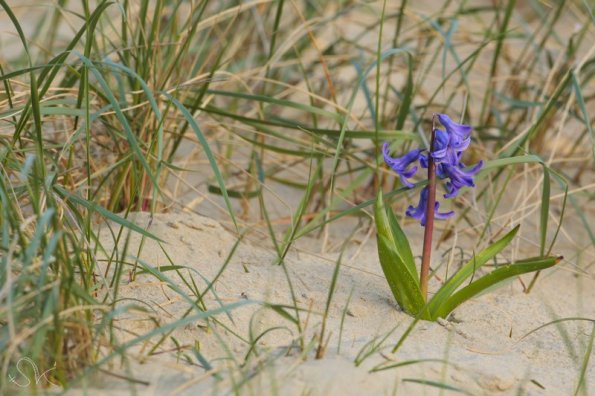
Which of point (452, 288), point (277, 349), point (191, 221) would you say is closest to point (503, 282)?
point (452, 288)

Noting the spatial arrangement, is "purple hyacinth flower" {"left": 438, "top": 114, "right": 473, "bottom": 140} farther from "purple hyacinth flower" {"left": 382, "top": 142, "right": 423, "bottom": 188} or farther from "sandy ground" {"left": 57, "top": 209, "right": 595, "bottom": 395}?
"sandy ground" {"left": 57, "top": 209, "right": 595, "bottom": 395}

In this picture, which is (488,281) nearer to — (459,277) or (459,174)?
(459,277)

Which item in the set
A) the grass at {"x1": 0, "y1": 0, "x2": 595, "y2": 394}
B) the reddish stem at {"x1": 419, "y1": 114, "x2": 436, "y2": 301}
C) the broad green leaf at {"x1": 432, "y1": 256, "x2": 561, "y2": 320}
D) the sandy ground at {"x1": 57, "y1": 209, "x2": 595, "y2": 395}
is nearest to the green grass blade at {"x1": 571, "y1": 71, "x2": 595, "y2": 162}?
the grass at {"x1": 0, "y1": 0, "x2": 595, "y2": 394}

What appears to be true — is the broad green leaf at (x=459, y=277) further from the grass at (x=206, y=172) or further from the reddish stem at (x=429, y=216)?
the grass at (x=206, y=172)

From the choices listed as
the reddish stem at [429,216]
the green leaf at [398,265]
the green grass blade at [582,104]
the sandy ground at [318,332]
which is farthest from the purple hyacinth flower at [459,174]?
the green grass blade at [582,104]

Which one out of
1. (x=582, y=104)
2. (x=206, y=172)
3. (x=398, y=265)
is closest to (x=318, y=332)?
(x=398, y=265)

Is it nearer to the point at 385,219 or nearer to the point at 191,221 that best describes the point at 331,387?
the point at 385,219
